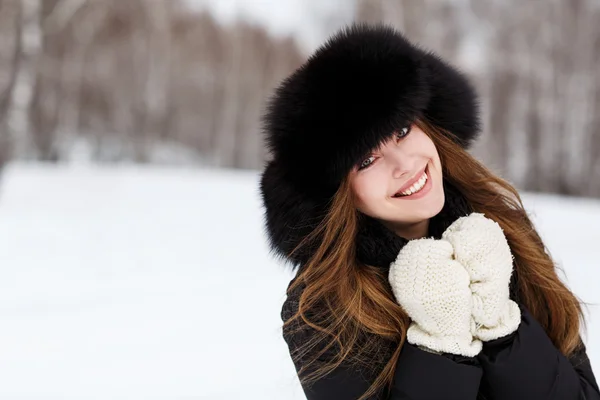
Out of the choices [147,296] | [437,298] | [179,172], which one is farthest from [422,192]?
[179,172]

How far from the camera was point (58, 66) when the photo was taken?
1644 cm

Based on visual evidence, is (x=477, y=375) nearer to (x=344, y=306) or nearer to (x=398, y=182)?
(x=344, y=306)

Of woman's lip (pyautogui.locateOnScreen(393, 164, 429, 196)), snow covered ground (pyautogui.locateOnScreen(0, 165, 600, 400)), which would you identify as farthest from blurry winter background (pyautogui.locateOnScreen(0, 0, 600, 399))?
woman's lip (pyautogui.locateOnScreen(393, 164, 429, 196))

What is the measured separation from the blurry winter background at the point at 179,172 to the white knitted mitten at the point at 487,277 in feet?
2.19

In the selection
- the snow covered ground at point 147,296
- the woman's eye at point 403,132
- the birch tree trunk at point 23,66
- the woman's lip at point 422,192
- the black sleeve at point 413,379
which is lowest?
the snow covered ground at point 147,296

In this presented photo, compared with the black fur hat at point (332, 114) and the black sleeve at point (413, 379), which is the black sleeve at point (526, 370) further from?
the black fur hat at point (332, 114)

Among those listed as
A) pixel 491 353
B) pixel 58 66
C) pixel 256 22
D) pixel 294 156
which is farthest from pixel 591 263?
pixel 256 22

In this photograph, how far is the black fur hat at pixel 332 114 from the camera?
4.11 ft

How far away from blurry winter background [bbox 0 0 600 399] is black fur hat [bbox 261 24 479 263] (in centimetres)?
22

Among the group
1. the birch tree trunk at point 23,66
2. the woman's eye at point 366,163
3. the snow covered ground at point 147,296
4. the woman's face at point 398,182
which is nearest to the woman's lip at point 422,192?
the woman's face at point 398,182

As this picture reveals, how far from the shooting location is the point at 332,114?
1258 mm

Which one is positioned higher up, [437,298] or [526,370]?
[437,298]

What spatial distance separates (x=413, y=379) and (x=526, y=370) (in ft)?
0.87

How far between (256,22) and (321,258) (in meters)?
20.1
